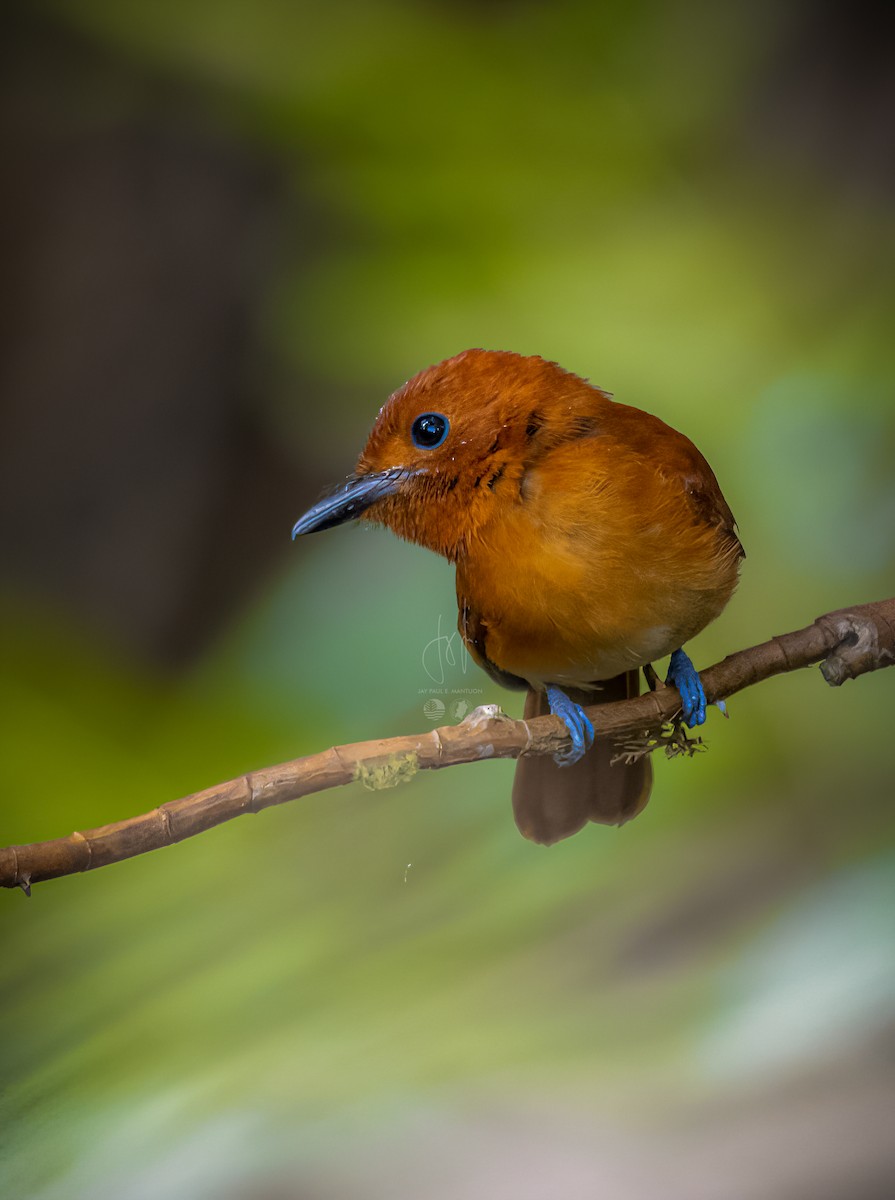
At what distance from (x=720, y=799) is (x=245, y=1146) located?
3.63 ft

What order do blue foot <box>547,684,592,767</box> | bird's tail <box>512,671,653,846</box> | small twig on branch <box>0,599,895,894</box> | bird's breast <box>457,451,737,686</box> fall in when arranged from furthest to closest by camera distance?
1. bird's tail <box>512,671,653,846</box>
2. blue foot <box>547,684,592,767</box>
3. bird's breast <box>457,451,737,686</box>
4. small twig on branch <box>0,599,895,894</box>


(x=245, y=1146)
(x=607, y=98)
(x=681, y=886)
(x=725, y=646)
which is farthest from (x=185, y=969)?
(x=607, y=98)

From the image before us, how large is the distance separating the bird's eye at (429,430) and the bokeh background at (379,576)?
342 mm

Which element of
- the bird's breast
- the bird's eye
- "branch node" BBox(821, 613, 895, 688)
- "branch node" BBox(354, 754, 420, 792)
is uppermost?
the bird's eye

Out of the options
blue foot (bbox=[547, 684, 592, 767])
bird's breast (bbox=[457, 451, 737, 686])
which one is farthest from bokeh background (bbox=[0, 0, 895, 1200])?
bird's breast (bbox=[457, 451, 737, 686])

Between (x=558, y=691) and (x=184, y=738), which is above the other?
(x=184, y=738)

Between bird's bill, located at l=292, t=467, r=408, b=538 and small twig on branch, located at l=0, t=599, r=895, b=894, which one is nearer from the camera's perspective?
small twig on branch, located at l=0, t=599, r=895, b=894

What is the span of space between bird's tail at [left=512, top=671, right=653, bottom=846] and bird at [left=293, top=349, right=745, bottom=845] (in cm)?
21

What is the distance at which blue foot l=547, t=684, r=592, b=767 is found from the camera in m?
1.93

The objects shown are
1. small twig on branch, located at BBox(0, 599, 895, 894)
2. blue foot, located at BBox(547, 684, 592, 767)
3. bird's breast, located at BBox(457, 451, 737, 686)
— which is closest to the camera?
small twig on branch, located at BBox(0, 599, 895, 894)

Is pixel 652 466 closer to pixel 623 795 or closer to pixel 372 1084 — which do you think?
pixel 623 795

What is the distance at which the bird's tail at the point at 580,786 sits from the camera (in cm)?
212

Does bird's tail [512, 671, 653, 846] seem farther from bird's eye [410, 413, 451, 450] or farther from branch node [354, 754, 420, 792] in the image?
bird's eye [410, 413, 451, 450]

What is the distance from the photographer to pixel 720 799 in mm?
2264
